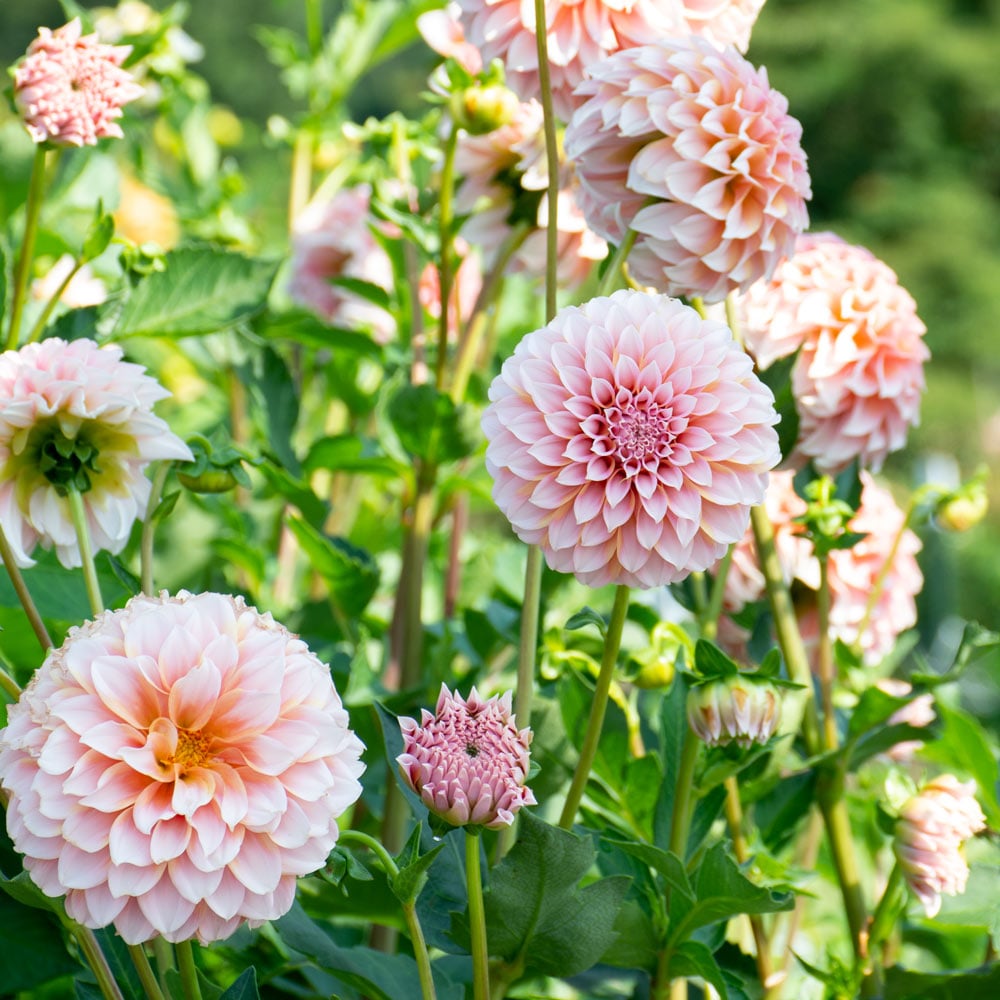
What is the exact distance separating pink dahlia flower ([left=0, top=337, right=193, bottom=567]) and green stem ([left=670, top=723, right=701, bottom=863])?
21 cm

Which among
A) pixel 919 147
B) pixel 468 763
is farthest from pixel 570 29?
pixel 919 147

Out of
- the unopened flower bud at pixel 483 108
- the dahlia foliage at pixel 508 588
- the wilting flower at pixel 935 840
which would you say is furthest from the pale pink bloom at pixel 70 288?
the wilting flower at pixel 935 840

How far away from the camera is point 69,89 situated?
52 centimetres

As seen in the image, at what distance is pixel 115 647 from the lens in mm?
362

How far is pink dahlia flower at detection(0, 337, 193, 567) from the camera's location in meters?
0.43

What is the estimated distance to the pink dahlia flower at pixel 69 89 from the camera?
514mm

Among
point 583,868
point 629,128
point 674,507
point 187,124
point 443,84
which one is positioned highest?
point 187,124

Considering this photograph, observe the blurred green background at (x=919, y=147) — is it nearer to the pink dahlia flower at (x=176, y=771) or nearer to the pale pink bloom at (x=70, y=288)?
the pale pink bloom at (x=70, y=288)

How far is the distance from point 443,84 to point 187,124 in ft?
1.31

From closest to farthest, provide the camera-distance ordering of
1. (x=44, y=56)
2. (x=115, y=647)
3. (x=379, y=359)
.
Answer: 1. (x=115, y=647)
2. (x=44, y=56)
3. (x=379, y=359)

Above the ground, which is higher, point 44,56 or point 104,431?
point 44,56

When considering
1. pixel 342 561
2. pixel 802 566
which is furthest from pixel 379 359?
pixel 802 566

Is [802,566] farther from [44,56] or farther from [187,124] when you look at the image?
[187,124]

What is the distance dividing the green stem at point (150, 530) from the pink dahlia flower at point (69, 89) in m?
0.15
